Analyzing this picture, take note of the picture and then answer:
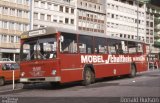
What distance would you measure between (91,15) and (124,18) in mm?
17568

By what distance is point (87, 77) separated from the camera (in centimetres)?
2159

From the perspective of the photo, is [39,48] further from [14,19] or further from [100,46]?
[14,19]

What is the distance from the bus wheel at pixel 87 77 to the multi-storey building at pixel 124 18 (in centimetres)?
8015

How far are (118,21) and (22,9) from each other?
38183 millimetres

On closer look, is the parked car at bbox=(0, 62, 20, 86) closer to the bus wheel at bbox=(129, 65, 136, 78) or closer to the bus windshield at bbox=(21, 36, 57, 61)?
the bus windshield at bbox=(21, 36, 57, 61)

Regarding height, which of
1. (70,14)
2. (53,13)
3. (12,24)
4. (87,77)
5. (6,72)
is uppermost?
(70,14)

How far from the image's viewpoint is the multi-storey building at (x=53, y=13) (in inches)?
3179

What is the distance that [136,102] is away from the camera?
12.1 m

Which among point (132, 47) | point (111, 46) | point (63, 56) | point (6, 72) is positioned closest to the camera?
point (63, 56)

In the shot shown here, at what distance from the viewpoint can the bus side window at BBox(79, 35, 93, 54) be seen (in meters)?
21.1

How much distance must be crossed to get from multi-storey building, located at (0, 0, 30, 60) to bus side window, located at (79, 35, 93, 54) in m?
51.6

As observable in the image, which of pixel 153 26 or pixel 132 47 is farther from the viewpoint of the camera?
pixel 153 26

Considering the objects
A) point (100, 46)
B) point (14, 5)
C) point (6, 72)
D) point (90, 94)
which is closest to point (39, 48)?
point (90, 94)

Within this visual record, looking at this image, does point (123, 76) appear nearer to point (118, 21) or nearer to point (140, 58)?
point (140, 58)
